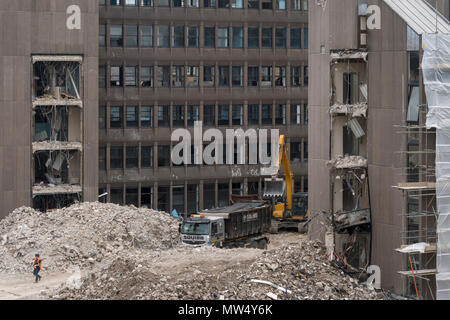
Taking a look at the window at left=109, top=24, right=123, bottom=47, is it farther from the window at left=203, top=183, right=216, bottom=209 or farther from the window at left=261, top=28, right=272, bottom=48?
the window at left=203, top=183, right=216, bottom=209

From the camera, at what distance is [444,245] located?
1522 inches

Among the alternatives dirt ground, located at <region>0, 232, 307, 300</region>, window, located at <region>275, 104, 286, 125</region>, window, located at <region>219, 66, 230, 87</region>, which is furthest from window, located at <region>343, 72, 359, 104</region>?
window, located at <region>275, 104, 286, 125</region>

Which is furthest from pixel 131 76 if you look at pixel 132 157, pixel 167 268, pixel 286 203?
pixel 167 268

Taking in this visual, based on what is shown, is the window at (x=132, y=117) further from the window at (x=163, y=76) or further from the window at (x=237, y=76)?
the window at (x=237, y=76)

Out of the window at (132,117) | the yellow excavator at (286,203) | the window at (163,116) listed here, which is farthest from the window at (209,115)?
the yellow excavator at (286,203)

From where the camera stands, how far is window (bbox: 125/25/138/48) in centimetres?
6800

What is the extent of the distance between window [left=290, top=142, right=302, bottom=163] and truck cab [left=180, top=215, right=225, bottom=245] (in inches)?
955

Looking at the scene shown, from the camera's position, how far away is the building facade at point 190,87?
223 ft

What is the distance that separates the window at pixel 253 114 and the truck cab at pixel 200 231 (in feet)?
74.2

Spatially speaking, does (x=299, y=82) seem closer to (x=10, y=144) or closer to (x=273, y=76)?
(x=273, y=76)

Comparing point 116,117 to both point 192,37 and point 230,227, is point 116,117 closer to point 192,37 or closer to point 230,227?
point 192,37

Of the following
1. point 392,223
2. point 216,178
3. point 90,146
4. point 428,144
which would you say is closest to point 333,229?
point 392,223

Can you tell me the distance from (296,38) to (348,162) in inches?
1185

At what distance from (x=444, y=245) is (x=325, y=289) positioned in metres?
4.77
